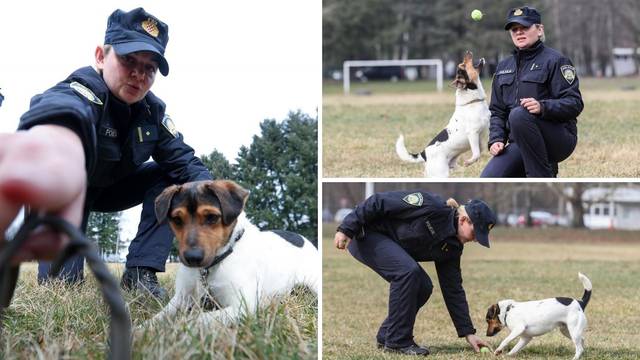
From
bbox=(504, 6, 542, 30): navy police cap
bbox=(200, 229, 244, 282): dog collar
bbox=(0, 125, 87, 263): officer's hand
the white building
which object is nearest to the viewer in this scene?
bbox=(0, 125, 87, 263): officer's hand

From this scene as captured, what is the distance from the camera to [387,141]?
27.1 ft

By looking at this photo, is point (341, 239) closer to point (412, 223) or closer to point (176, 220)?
point (412, 223)

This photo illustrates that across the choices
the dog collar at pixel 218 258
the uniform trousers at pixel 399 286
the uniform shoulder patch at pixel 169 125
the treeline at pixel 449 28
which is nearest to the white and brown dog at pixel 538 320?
the uniform trousers at pixel 399 286

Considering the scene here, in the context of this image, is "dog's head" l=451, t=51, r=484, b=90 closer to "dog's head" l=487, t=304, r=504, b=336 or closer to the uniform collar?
the uniform collar

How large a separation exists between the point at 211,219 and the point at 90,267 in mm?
1734

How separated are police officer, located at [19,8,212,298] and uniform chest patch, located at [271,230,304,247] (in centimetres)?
47

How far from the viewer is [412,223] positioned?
4.98 meters

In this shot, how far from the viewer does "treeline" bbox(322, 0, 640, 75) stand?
31.5 metres

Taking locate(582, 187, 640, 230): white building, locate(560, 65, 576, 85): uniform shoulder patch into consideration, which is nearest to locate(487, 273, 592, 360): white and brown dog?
locate(560, 65, 576, 85): uniform shoulder patch

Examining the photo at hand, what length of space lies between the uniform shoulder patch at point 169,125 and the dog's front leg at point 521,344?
2110 mm

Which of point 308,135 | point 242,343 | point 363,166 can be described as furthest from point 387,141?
→ point 242,343

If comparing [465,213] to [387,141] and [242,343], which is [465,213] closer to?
[242,343]

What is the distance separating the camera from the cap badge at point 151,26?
4.08m

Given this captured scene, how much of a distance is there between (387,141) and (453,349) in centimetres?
372
